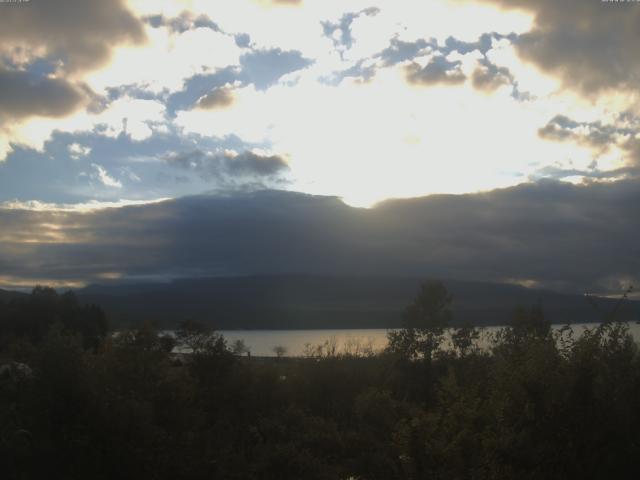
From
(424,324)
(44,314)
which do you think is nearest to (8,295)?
(44,314)

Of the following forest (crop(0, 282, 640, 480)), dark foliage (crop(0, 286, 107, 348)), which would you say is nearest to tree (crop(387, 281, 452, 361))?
forest (crop(0, 282, 640, 480))

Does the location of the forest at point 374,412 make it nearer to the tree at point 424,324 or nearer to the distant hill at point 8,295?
the tree at point 424,324

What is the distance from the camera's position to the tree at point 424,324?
4516cm

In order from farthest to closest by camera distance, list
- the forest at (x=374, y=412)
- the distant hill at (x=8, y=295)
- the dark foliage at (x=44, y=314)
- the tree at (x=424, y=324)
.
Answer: the distant hill at (x=8, y=295) < the dark foliage at (x=44, y=314) < the tree at (x=424, y=324) < the forest at (x=374, y=412)

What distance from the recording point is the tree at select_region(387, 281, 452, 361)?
4516 centimetres

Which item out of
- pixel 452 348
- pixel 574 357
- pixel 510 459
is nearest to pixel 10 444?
pixel 510 459

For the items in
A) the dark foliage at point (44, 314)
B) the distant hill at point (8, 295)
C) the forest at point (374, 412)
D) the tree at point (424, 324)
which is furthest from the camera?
the distant hill at point (8, 295)

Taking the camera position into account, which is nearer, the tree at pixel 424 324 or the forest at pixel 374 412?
the forest at pixel 374 412

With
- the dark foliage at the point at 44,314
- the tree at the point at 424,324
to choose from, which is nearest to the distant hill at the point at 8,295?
the dark foliage at the point at 44,314

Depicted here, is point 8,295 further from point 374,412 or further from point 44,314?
point 374,412

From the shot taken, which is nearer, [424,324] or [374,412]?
[374,412]

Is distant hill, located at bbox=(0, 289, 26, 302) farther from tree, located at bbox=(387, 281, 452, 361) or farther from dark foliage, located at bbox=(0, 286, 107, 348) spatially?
tree, located at bbox=(387, 281, 452, 361)

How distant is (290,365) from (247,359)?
5618 millimetres

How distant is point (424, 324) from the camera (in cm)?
4806
